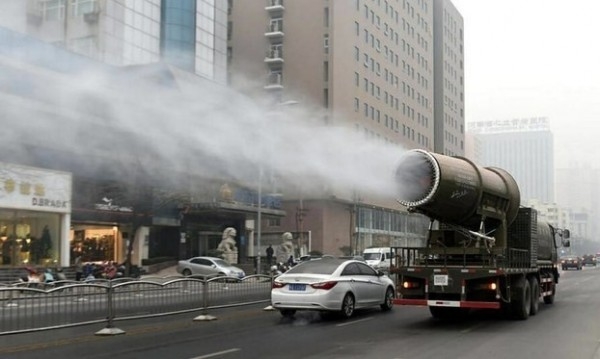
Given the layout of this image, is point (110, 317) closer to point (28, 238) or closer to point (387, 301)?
point (387, 301)

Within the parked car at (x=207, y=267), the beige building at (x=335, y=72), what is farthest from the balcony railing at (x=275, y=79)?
the parked car at (x=207, y=267)

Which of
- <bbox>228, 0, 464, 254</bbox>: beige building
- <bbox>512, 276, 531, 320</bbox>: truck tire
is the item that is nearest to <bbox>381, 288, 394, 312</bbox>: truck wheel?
<bbox>512, 276, 531, 320</bbox>: truck tire

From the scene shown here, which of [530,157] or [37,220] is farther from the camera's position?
[530,157]

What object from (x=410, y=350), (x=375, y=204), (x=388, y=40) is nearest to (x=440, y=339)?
(x=410, y=350)

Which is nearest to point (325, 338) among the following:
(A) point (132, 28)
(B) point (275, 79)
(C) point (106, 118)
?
(C) point (106, 118)

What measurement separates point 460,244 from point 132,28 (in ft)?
81.4

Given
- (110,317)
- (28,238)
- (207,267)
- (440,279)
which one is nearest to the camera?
(110,317)

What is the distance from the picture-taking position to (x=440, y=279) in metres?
13.0

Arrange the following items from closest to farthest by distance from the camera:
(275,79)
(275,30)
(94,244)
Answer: (94,244), (275,79), (275,30)

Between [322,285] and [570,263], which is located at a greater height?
[322,285]

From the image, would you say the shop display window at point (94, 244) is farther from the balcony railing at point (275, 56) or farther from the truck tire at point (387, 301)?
the balcony railing at point (275, 56)

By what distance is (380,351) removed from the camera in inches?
388

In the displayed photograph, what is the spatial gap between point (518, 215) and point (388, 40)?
216 feet

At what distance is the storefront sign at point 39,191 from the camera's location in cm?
2593
